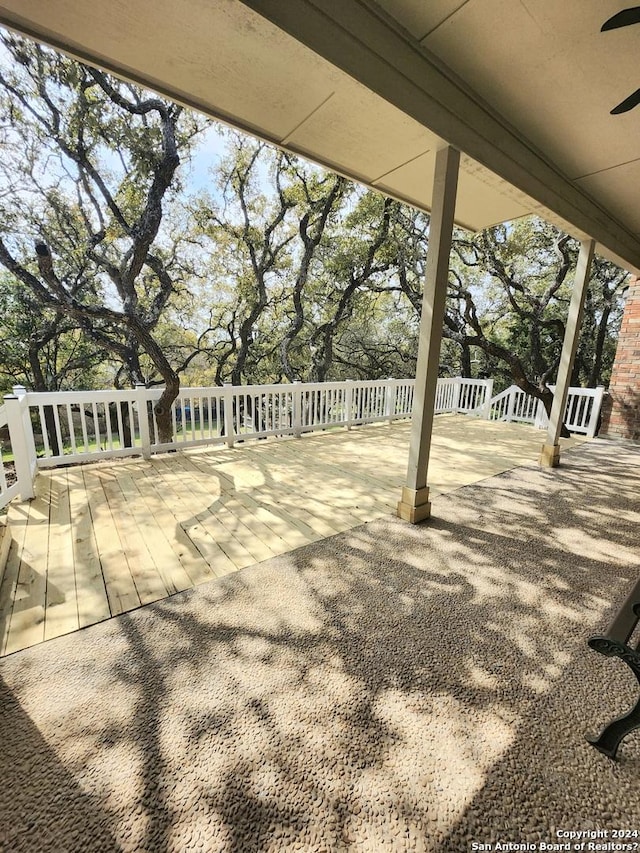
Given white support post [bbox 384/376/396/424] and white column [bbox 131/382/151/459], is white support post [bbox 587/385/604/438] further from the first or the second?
white column [bbox 131/382/151/459]

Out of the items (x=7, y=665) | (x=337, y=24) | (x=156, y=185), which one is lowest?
(x=7, y=665)

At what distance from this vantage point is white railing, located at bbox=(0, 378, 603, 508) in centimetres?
330

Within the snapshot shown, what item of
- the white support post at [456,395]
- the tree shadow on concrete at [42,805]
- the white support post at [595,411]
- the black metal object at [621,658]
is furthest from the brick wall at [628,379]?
the tree shadow on concrete at [42,805]

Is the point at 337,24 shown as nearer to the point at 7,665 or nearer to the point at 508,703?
the point at 508,703

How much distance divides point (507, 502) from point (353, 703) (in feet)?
8.41

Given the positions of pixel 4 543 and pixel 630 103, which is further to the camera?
pixel 4 543

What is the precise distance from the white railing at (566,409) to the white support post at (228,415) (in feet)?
18.5

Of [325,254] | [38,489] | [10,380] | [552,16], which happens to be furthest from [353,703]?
[10,380]

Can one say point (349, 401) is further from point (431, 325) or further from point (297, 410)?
point (431, 325)

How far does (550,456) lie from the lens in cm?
439

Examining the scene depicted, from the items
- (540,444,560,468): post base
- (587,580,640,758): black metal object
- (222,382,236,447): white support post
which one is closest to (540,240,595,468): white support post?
(540,444,560,468): post base

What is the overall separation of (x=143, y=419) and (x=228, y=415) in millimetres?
1058

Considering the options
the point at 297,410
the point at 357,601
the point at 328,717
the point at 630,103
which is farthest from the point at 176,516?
the point at 630,103

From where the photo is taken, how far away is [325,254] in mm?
9531
